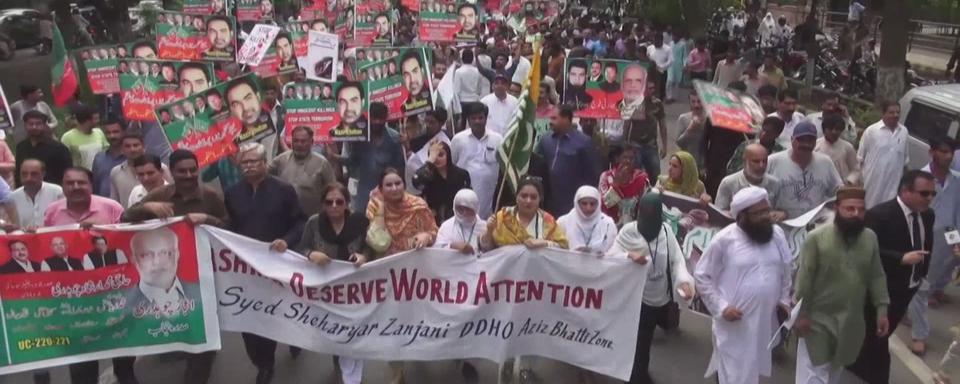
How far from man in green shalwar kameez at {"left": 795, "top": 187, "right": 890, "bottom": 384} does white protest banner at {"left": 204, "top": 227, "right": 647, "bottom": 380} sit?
36.2 inches

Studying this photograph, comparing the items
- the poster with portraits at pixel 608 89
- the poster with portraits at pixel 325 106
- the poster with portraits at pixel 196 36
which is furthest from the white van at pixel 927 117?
the poster with portraits at pixel 196 36

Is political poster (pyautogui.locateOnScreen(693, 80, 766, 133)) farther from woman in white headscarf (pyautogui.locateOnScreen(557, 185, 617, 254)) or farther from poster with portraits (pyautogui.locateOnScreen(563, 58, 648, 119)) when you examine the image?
woman in white headscarf (pyautogui.locateOnScreen(557, 185, 617, 254))

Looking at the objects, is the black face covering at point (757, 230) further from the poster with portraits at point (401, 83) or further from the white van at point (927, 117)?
the poster with portraits at point (401, 83)

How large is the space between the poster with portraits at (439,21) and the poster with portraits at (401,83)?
5.01 metres

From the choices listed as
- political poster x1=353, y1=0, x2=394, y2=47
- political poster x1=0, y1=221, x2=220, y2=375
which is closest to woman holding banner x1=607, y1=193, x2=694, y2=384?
political poster x1=0, y1=221, x2=220, y2=375

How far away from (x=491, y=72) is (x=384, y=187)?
6671mm

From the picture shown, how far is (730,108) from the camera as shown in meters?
8.45

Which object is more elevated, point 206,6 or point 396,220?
point 206,6

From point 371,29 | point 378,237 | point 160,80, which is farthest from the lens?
point 371,29

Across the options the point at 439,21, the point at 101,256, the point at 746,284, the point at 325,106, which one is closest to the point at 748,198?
the point at 746,284

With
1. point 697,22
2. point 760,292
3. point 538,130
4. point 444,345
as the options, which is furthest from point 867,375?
point 697,22

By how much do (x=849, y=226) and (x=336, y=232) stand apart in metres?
2.85

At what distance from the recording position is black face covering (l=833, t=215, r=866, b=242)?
196 inches

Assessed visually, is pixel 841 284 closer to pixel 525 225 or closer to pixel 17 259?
pixel 525 225
